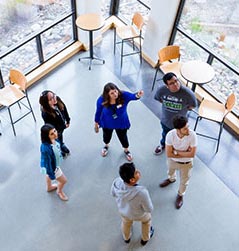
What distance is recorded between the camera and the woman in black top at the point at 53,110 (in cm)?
389

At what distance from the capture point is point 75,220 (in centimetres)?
425

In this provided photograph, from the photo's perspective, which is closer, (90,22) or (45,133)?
(45,133)

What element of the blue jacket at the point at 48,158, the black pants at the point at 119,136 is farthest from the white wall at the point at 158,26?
the blue jacket at the point at 48,158

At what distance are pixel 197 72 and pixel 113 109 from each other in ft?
5.45

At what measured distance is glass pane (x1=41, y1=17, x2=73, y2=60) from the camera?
229 inches

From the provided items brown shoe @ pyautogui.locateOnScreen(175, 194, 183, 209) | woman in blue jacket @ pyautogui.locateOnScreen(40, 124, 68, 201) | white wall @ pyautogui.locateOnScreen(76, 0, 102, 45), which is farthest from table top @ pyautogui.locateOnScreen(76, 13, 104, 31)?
brown shoe @ pyautogui.locateOnScreen(175, 194, 183, 209)

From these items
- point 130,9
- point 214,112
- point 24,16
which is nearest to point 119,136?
point 214,112

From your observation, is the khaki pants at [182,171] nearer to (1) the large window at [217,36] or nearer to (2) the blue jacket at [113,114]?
(2) the blue jacket at [113,114]

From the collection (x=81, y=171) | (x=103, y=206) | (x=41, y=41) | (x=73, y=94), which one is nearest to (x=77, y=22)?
(x=41, y=41)

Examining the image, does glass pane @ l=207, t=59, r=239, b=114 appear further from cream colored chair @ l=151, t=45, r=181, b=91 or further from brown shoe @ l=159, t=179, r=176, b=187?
brown shoe @ l=159, t=179, r=176, b=187

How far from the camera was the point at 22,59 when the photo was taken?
5.64 metres

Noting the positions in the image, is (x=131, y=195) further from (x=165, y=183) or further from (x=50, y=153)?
(x=165, y=183)

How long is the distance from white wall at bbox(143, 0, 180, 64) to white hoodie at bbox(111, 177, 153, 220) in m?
3.16

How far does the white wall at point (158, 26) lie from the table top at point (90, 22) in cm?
81
